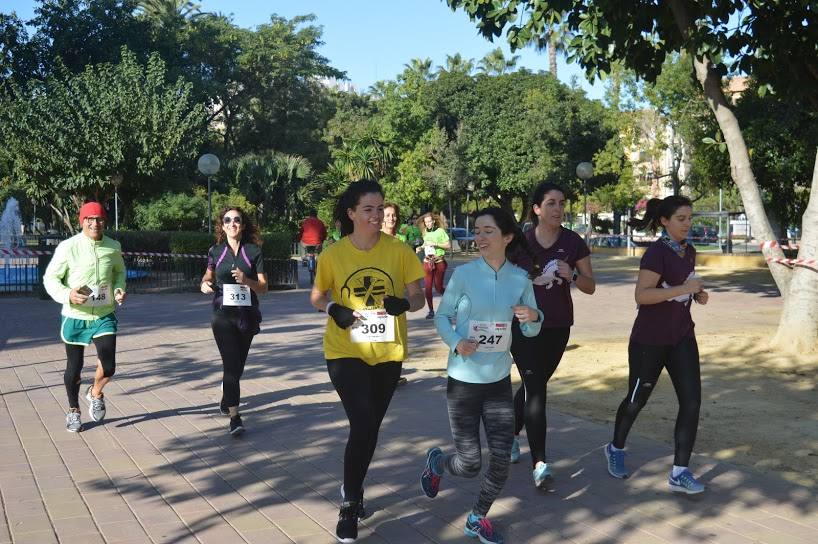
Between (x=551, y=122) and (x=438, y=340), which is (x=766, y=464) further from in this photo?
(x=551, y=122)

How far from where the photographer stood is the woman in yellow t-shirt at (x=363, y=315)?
4.48 m

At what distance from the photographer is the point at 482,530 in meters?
4.36

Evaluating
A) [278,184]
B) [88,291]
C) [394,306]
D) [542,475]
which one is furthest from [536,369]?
[278,184]

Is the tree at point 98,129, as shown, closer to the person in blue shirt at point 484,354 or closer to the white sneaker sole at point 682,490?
the person in blue shirt at point 484,354

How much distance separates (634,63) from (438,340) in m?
4.42

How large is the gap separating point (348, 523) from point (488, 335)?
1.11 metres

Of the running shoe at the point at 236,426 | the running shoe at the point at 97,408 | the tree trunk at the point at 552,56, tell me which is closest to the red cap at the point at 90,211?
the running shoe at the point at 97,408

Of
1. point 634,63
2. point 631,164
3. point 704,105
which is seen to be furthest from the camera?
point 631,164

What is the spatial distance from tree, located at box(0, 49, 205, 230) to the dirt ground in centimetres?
1622

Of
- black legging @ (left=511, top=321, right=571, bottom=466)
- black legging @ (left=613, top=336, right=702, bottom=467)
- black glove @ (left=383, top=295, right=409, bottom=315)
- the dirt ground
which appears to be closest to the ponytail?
black legging @ (left=613, top=336, right=702, bottom=467)

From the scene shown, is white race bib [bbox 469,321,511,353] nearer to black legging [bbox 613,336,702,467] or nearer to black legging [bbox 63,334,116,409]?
black legging [bbox 613,336,702,467]

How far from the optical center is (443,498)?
5.16 m

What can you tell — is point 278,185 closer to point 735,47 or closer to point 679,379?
point 735,47

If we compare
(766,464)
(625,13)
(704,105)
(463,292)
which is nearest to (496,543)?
(463,292)
